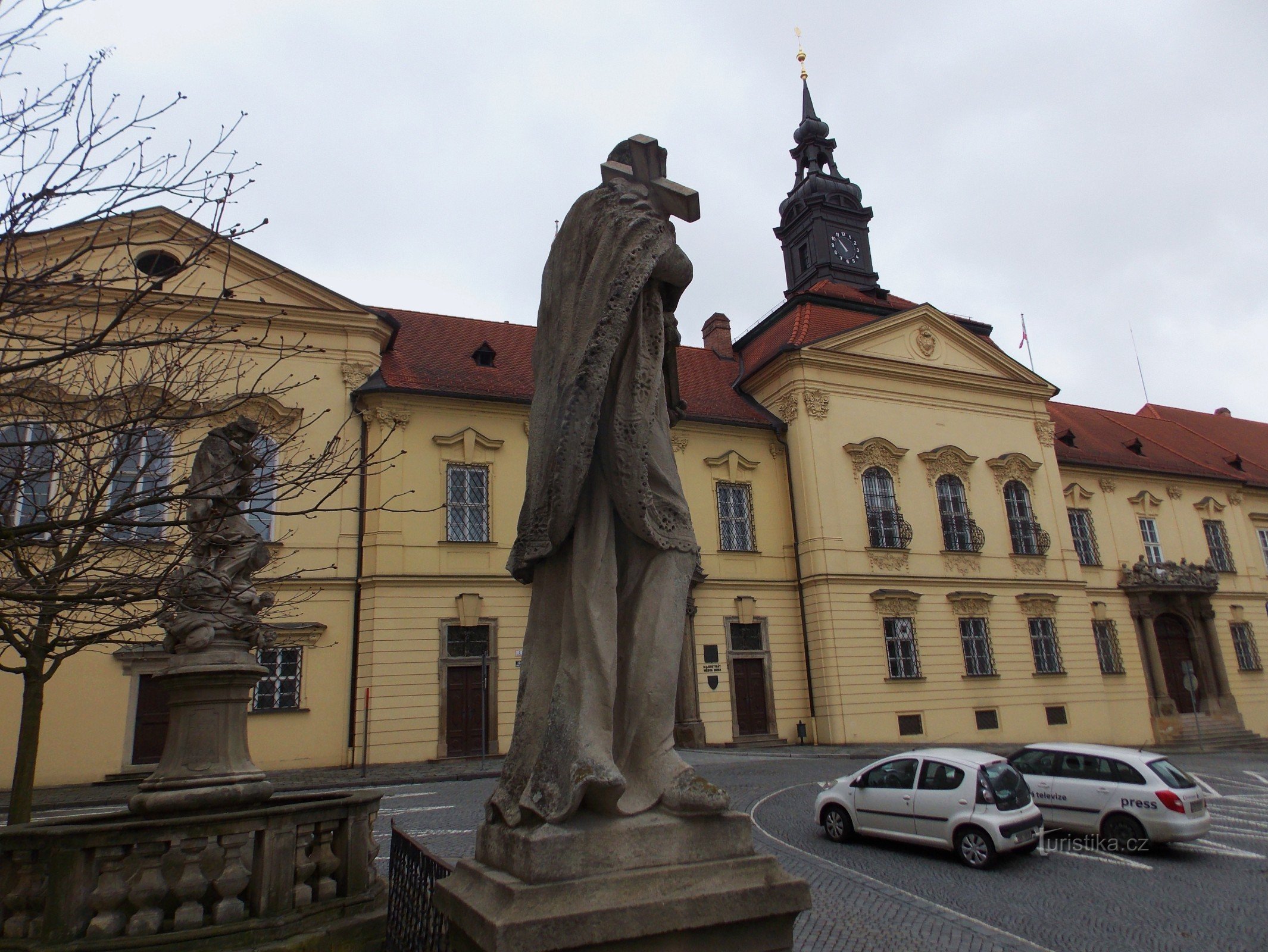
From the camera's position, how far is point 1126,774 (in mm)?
9859

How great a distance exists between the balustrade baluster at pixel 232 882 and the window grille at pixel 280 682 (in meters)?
15.4

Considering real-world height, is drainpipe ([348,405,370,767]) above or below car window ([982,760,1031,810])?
above

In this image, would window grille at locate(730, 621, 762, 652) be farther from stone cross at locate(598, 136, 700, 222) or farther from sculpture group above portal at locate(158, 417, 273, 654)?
stone cross at locate(598, 136, 700, 222)

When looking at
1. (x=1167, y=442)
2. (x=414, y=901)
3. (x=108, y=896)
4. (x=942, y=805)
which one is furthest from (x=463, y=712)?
(x=1167, y=442)

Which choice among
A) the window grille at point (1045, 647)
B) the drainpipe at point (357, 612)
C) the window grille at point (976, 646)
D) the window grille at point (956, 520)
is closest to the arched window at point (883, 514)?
the window grille at point (956, 520)

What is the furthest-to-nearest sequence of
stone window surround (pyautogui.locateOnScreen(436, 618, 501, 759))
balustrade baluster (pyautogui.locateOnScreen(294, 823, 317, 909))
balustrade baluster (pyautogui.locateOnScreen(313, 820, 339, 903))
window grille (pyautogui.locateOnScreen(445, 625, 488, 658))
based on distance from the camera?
window grille (pyautogui.locateOnScreen(445, 625, 488, 658)), stone window surround (pyautogui.locateOnScreen(436, 618, 501, 759)), balustrade baluster (pyautogui.locateOnScreen(313, 820, 339, 903)), balustrade baluster (pyautogui.locateOnScreen(294, 823, 317, 909))

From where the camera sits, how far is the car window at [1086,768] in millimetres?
10078

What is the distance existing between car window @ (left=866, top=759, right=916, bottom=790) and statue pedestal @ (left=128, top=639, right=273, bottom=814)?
669cm

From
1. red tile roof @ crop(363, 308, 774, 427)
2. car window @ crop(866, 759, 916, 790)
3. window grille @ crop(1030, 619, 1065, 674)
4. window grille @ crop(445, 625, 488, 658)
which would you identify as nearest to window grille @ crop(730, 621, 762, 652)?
red tile roof @ crop(363, 308, 774, 427)

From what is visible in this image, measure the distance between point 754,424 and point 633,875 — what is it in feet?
74.6

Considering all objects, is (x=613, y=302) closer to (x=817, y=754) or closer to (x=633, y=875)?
(x=633, y=875)

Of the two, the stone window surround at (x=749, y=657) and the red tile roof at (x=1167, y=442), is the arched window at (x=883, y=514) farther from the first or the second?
the red tile roof at (x=1167, y=442)

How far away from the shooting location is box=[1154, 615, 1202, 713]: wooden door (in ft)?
92.3

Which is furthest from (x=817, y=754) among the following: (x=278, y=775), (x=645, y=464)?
(x=645, y=464)
